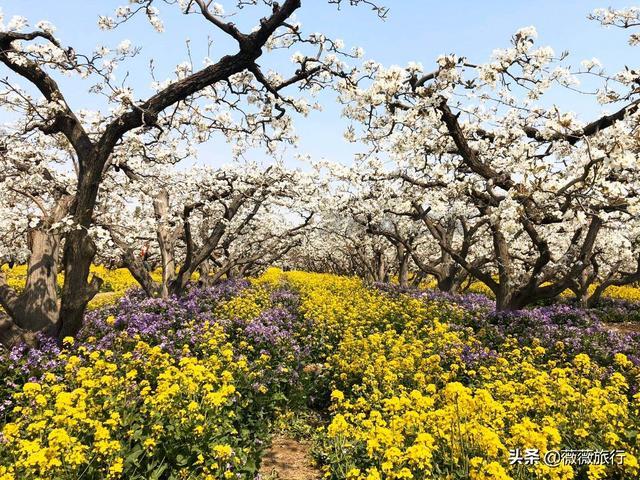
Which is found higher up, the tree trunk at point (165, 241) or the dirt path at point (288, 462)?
the tree trunk at point (165, 241)

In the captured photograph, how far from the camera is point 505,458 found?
172 inches

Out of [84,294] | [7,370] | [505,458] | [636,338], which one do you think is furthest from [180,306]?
[636,338]

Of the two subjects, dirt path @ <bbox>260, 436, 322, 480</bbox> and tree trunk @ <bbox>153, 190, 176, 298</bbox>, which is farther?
tree trunk @ <bbox>153, 190, 176, 298</bbox>

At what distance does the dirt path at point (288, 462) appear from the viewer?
6.29 meters

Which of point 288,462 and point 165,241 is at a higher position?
point 165,241

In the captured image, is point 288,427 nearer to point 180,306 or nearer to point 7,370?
point 7,370

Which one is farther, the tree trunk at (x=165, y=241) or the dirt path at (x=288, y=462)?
the tree trunk at (x=165, y=241)

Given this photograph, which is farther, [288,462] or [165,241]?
[165,241]

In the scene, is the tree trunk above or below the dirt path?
above

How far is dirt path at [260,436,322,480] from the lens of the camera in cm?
629

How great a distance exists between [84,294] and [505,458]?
858 centimetres

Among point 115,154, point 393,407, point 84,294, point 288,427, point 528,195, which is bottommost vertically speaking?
point 288,427

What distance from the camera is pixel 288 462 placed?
6762 millimetres

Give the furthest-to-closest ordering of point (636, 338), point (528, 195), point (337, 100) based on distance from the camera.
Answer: point (636, 338) → point (337, 100) → point (528, 195)
